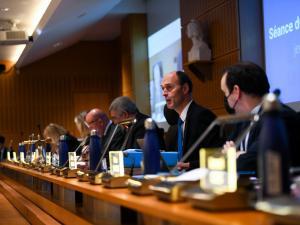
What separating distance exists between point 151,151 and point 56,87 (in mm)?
12911

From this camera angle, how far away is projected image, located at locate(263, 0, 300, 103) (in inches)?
224

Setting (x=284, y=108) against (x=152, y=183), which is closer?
(x=152, y=183)

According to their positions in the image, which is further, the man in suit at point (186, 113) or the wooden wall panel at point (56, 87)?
the wooden wall panel at point (56, 87)

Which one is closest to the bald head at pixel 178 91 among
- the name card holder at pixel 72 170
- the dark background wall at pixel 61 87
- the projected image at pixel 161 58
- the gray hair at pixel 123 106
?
the name card holder at pixel 72 170

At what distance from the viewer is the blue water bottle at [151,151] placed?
229 centimetres

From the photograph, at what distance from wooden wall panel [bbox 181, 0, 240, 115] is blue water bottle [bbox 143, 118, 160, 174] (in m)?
4.45

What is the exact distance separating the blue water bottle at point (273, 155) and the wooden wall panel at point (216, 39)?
533 centimetres

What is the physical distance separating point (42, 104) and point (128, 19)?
Answer: 13.8 feet

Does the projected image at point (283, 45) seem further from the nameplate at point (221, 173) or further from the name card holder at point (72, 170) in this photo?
the nameplate at point (221, 173)

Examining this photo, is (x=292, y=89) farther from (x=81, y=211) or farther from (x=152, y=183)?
(x=152, y=183)

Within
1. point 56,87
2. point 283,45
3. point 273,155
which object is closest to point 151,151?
point 273,155

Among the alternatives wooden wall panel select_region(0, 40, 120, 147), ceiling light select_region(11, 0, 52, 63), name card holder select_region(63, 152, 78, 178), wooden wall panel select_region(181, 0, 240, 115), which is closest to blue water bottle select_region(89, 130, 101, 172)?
name card holder select_region(63, 152, 78, 178)

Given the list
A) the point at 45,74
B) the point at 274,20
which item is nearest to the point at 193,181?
the point at 274,20

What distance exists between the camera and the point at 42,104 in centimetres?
1499
